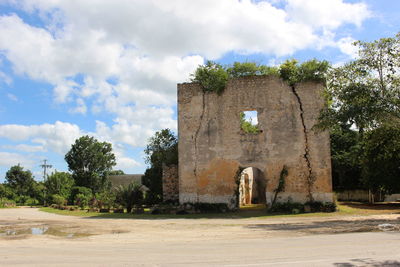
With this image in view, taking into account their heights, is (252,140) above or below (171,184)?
above

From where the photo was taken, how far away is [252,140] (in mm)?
21312

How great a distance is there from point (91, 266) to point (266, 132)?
15.8 metres

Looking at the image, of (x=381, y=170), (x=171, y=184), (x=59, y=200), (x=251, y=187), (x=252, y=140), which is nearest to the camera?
(x=252, y=140)

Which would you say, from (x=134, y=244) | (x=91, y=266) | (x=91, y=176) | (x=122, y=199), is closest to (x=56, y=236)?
(x=134, y=244)

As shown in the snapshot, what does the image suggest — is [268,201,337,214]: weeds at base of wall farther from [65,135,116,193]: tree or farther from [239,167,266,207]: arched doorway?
[65,135,116,193]: tree

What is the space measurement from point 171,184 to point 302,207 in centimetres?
873

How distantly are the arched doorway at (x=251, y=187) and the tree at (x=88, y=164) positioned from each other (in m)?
23.0

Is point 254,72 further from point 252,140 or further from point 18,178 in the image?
point 18,178

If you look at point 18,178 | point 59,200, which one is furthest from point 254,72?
point 18,178

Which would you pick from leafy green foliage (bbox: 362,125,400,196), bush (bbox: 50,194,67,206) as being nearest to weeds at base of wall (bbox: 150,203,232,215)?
leafy green foliage (bbox: 362,125,400,196)

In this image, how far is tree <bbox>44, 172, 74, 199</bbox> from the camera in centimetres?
4250

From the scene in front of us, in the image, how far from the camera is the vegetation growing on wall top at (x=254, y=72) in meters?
21.0

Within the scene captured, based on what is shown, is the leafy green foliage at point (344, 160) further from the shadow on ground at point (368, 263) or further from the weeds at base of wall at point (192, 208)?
the shadow on ground at point (368, 263)

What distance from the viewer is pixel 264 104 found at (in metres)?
21.4
